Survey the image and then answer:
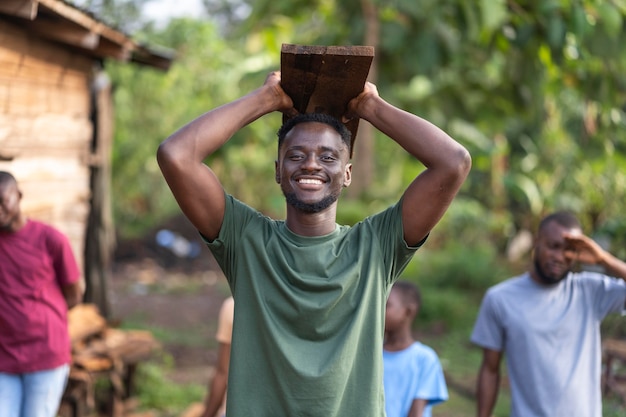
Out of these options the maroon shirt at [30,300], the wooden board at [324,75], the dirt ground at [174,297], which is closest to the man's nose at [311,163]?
the wooden board at [324,75]

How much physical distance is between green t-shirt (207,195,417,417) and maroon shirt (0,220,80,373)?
191cm

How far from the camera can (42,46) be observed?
19.9 ft

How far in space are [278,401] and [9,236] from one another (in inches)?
89.4

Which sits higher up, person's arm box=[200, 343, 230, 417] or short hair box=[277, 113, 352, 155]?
short hair box=[277, 113, 352, 155]

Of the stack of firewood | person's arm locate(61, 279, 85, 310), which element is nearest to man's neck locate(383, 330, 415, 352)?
person's arm locate(61, 279, 85, 310)

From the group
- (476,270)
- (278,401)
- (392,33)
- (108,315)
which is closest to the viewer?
(278,401)

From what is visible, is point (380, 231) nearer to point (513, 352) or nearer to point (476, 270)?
point (513, 352)

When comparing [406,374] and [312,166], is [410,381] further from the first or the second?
[312,166]

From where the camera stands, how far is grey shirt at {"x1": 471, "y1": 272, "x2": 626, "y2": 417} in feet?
13.0

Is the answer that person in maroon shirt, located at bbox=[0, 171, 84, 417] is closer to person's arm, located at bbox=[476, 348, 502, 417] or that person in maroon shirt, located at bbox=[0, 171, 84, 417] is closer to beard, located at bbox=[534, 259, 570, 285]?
person's arm, located at bbox=[476, 348, 502, 417]

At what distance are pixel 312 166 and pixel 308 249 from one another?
26 cm

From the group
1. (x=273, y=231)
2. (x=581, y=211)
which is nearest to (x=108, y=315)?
(x=273, y=231)

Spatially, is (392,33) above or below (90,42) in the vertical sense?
above

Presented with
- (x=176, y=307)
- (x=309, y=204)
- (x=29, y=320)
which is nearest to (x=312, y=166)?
(x=309, y=204)
